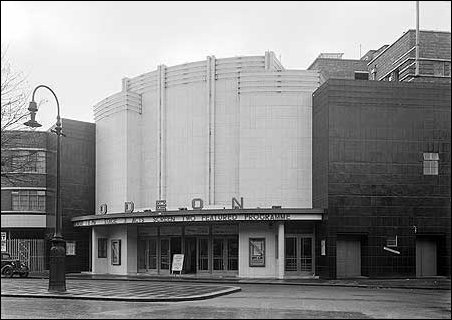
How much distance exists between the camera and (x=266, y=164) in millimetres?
40312

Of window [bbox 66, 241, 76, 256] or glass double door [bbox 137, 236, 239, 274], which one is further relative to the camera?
window [bbox 66, 241, 76, 256]

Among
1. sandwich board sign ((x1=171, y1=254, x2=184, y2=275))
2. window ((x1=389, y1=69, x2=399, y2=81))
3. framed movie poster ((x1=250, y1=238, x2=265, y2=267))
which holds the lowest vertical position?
sandwich board sign ((x1=171, y1=254, x2=184, y2=275))

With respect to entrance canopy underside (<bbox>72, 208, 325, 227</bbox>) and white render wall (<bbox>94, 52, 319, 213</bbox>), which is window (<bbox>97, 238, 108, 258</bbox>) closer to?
white render wall (<bbox>94, 52, 319, 213</bbox>)

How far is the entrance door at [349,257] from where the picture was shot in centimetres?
3734

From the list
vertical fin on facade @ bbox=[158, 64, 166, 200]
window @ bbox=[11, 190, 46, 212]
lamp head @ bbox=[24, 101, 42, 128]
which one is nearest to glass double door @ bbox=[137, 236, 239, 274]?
vertical fin on facade @ bbox=[158, 64, 166, 200]

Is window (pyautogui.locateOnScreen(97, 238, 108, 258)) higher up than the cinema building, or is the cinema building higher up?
the cinema building

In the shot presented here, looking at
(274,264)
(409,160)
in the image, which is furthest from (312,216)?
(409,160)

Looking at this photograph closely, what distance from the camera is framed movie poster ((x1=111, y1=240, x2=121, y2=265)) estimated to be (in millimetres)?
43322

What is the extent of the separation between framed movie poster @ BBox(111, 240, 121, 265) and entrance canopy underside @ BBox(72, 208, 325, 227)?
2770mm

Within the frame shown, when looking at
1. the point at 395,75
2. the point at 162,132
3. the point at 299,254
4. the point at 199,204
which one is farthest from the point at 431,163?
the point at 162,132

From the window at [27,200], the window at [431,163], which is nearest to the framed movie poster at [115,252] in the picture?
the window at [27,200]

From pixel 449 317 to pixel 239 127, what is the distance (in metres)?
24.9

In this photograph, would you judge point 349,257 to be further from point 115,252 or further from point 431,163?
point 115,252

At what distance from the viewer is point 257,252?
38.8 metres
